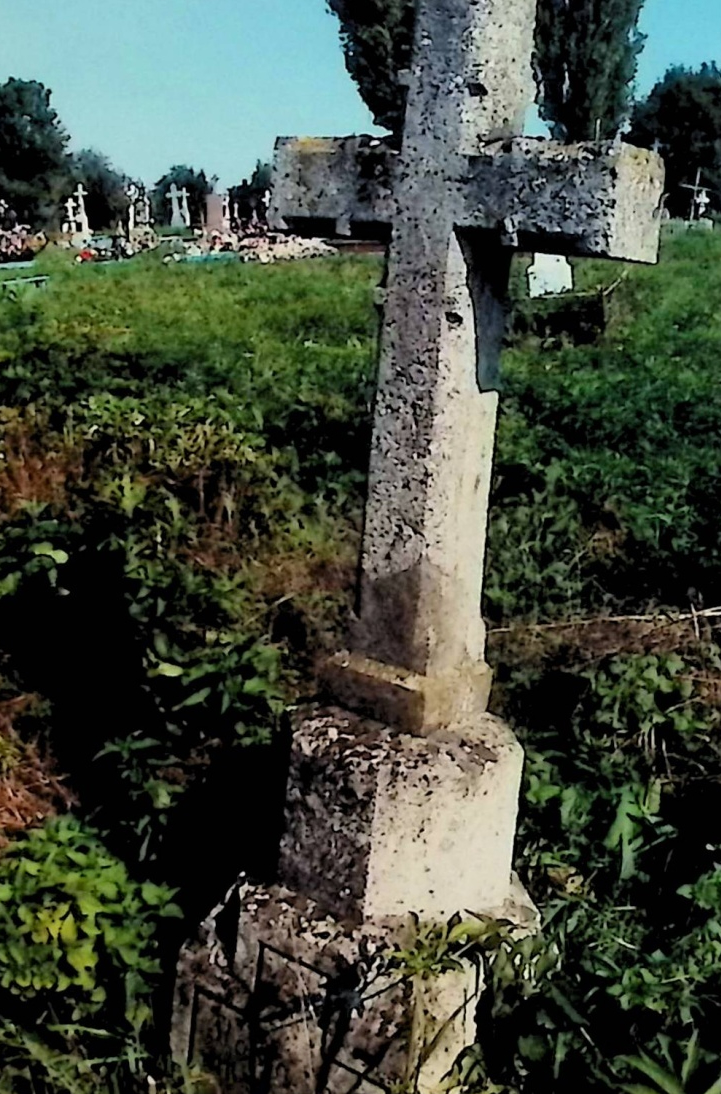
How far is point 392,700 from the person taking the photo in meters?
2.74

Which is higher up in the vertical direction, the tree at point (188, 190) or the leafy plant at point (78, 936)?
the tree at point (188, 190)

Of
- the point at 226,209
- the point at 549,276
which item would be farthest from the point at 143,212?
the point at 549,276

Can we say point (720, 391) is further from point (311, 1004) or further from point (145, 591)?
point (311, 1004)

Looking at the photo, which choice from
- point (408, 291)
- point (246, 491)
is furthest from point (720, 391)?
point (408, 291)

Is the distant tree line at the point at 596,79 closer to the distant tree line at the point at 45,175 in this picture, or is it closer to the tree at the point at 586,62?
the tree at the point at 586,62

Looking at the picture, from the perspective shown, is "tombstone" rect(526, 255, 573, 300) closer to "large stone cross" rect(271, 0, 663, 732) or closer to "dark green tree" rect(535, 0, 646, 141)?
"large stone cross" rect(271, 0, 663, 732)

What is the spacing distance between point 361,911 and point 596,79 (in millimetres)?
30486

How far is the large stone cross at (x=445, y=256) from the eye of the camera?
2.47 meters

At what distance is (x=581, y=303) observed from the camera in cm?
1058

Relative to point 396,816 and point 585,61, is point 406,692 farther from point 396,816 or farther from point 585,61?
point 585,61

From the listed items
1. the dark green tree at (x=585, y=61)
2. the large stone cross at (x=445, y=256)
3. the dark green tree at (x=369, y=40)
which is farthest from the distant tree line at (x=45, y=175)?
the large stone cross at (x=445, y=256)

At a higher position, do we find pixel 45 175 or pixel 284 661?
pixel 45 175

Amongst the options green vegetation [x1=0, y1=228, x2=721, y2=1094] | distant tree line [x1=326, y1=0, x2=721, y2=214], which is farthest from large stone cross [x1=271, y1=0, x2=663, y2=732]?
distant tree line [x1=326, y1=0, x2=721, y2=214]

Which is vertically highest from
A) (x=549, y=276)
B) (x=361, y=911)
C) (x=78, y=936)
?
(x=549, y=276)
